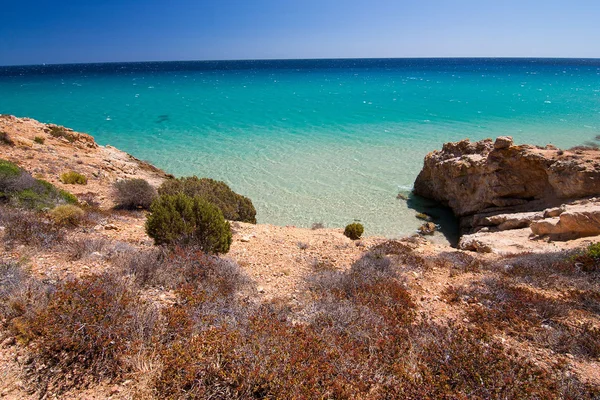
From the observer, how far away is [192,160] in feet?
70.2

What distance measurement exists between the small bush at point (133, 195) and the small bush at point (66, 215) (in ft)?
9.48

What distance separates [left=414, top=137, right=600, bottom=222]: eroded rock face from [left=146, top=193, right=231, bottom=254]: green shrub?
1133 centimetres

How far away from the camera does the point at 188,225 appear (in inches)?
278

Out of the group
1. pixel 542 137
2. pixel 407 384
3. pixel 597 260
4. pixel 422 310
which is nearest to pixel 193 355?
pixel 407 384

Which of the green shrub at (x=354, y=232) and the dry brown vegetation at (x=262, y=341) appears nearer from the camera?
the dry brown vegetation at (x=262, y=341)

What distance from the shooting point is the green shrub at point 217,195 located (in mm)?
11430

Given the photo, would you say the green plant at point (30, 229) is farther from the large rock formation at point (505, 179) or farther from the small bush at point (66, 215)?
the large rock formation at point (505, 179)

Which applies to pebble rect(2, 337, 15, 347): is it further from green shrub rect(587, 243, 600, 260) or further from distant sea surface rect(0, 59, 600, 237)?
distant sea surface rect(0, 59, 600, 237)

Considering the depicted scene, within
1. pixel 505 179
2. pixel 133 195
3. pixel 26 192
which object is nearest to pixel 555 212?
pixel 505 179

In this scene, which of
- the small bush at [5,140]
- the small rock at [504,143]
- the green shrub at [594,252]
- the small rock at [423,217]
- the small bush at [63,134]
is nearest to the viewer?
the green shrub at [594,252]

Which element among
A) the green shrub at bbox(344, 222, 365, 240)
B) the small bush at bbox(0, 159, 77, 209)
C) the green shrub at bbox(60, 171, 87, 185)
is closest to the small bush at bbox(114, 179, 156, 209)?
the small bush at bbox(0, 159, 77, 209)

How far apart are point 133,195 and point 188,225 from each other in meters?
5.08

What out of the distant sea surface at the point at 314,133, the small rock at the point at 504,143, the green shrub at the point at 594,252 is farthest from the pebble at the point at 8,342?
the small rock at the point at 504,143

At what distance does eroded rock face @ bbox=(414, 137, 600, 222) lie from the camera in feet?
37.8
